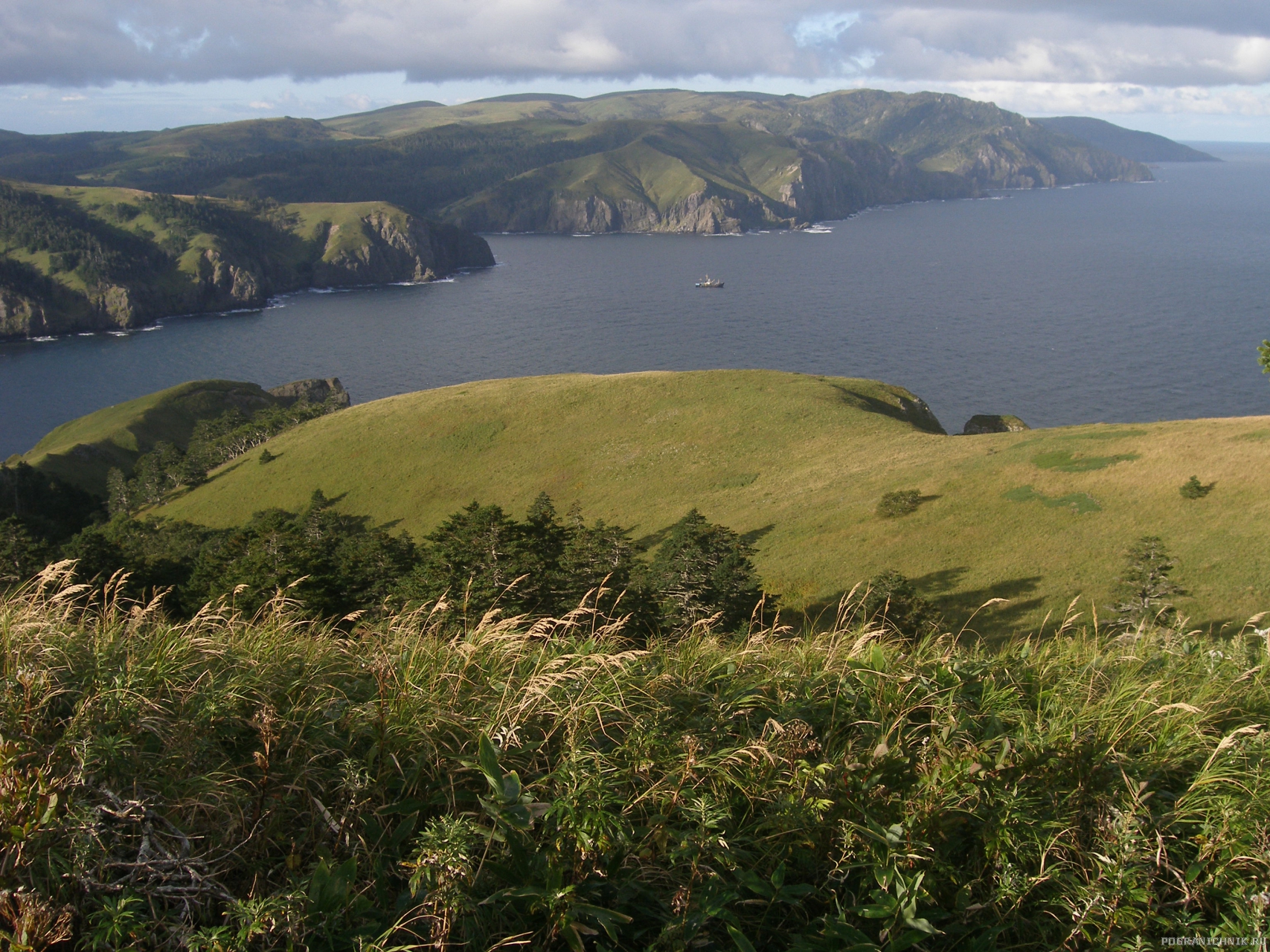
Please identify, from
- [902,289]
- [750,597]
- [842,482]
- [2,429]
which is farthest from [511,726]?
[902,289]

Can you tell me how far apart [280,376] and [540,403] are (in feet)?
348

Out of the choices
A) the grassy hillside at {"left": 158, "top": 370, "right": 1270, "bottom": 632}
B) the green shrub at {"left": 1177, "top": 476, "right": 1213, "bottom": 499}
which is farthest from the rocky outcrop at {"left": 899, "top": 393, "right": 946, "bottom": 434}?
the green shrub at {"left": 1177, "top": 476, "right": 1213, "bottom": 499}

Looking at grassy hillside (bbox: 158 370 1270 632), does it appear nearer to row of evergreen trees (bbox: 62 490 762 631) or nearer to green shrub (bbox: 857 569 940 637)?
green shrub (bbox: 857 569 940 637)

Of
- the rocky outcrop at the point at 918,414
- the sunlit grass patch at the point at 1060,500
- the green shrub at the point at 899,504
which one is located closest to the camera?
the sunlit grass patch at the point at 1060,500

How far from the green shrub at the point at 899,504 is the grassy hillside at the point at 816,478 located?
2.02 feet

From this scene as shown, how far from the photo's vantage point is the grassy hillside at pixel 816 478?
111 ft

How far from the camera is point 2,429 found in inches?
5310

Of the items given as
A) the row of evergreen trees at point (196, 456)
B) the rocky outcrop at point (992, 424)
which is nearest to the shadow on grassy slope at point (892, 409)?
the rocky outcrop at point (992, 424)

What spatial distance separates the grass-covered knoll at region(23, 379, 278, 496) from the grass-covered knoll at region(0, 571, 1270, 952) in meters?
112

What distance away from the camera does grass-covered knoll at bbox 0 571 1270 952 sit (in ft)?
12.5

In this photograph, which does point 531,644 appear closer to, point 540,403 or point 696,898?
point 696,898

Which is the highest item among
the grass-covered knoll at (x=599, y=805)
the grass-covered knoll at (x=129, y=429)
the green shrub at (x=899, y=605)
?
the grass-covered knoll at (x=599, y=805)

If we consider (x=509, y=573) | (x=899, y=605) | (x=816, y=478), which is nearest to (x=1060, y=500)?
(x=816, y=478)

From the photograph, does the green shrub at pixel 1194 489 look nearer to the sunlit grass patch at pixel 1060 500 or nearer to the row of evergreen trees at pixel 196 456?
the sunlit grass patch at pixel 1060 500
